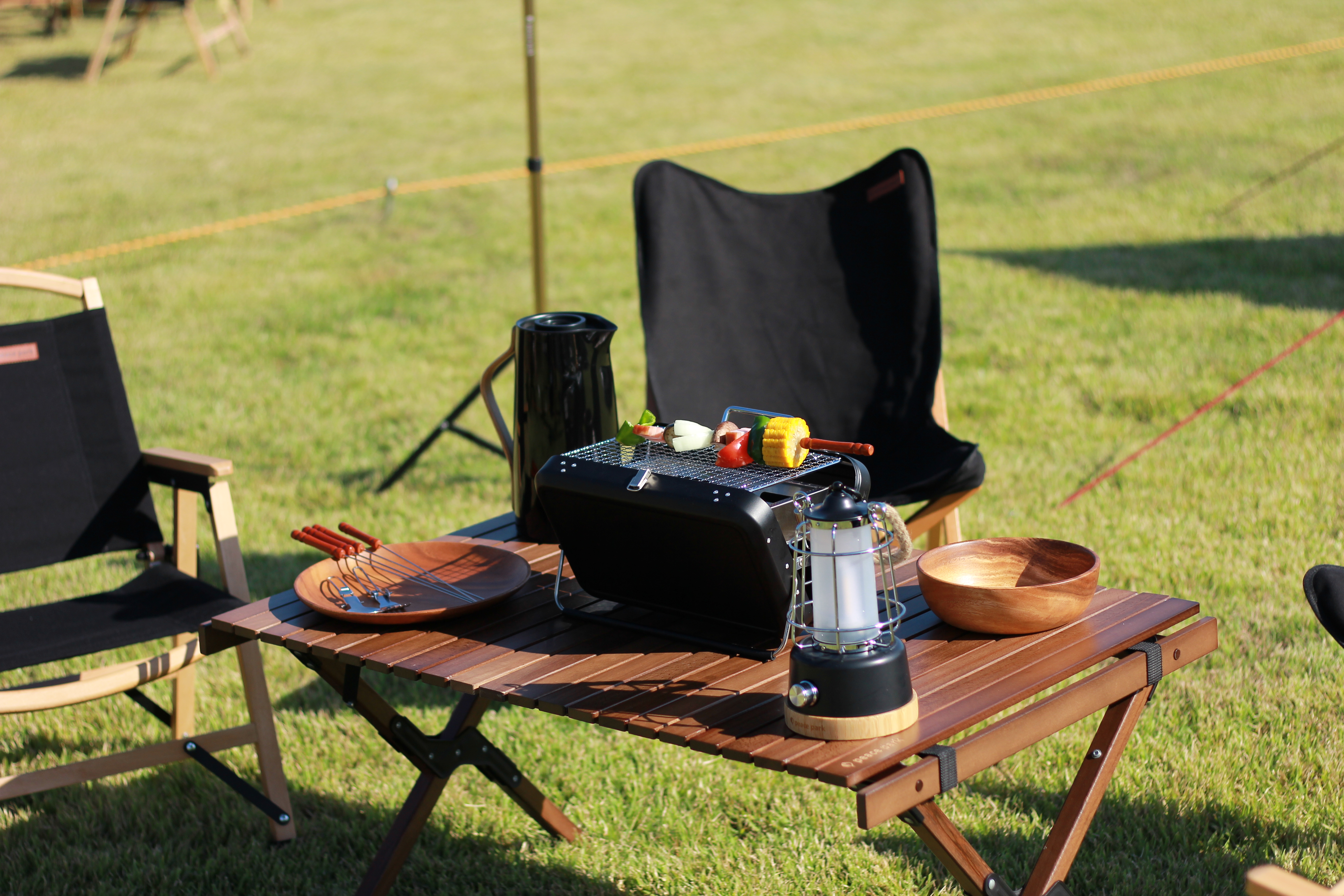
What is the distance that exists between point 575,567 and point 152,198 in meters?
8.39

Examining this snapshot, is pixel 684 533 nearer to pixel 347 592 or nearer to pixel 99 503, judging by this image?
pixel 347 592

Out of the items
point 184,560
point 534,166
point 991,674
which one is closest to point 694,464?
point 991,674

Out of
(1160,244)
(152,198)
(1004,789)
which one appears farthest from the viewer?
(152,198)

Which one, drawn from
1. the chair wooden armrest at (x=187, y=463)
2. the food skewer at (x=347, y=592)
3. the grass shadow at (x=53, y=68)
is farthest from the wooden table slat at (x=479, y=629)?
the grass shadow at (x=53, y=68)

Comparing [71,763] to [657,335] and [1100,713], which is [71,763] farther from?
[1100,713]

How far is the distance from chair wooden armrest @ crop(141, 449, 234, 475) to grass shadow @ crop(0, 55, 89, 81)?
1197 centimetres

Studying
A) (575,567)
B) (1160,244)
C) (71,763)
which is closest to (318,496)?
(71,763)

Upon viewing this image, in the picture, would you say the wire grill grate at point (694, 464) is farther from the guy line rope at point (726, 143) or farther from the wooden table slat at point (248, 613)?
the guy line rope at point (726, 143)

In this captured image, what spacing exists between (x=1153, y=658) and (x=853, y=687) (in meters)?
0.54

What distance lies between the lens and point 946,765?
1.57 m

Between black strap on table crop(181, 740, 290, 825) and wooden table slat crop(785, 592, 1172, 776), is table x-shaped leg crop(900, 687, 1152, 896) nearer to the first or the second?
wooden table slat crop(785, 592, 1172, 776)

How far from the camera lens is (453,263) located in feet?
25.0

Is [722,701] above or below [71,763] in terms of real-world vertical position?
above

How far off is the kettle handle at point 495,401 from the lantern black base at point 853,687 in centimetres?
98
